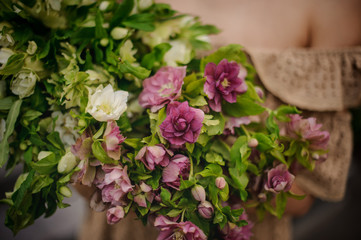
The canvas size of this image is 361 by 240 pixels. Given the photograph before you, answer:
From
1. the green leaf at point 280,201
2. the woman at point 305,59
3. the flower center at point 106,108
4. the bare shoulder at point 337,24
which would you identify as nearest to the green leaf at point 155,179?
the flower center at point 106,108

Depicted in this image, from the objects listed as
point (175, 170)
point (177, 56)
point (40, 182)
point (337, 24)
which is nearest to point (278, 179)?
point (175, 170)

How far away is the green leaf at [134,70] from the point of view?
1.52 feet

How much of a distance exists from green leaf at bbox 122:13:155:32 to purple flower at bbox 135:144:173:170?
230 millimetres

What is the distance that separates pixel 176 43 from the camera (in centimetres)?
55

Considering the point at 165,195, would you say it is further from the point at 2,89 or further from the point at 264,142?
the point at 2,89

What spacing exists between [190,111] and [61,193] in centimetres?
24

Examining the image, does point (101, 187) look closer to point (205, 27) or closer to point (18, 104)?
point (18, 104)

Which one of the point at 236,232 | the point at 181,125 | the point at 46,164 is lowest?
the point at 236,232

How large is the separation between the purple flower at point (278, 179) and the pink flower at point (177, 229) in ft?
0.43

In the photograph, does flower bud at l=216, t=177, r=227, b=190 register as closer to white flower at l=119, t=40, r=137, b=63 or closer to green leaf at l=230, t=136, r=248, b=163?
green leaf at l=230, t=136, r=248, b=163

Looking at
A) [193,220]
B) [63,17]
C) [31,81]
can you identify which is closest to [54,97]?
[31,81]

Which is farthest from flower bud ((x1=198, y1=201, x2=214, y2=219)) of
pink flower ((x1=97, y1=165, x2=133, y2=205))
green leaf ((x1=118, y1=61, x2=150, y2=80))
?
green leaf ((x1=118, y1=61, x2=150, y2=80))

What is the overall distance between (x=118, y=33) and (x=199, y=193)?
0.30 m

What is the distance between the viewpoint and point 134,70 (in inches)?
18.3
